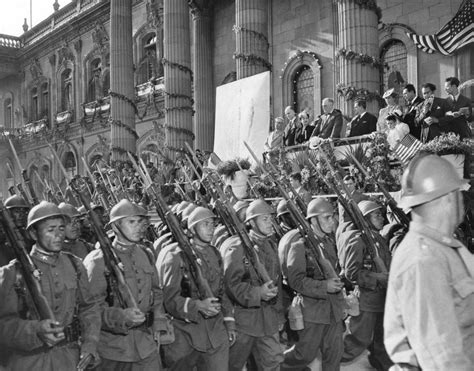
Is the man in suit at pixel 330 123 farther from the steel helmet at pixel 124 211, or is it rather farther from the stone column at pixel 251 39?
the steel helmet at pixel 124 211

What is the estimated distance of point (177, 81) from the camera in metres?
18.4

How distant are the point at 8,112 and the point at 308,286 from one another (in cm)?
3884

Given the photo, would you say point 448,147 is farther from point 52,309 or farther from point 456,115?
point 52,309

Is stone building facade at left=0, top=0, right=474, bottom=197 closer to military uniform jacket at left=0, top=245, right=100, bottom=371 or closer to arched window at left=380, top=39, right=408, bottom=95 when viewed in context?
arched window at left=380, top=39, right=408, bottom=95

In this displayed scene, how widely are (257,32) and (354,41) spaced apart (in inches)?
176

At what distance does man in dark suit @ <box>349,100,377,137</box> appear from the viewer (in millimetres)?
10492

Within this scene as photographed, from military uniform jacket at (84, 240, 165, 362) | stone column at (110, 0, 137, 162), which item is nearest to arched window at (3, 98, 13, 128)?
stone column at (110, 0, 137, 162)

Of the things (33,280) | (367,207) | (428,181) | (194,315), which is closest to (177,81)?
(367,207)

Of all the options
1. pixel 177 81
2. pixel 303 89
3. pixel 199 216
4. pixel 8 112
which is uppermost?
pixel 8 112

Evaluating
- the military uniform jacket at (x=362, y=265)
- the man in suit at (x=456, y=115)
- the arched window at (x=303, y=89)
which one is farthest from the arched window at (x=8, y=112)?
the military uniform jacket at (x=362, y=265)

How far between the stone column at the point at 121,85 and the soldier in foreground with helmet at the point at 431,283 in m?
18.8

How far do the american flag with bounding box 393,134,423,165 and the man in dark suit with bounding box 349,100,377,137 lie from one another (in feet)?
5.47

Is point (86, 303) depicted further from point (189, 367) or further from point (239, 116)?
point (239, 116)

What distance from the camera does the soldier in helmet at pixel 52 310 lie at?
12.1 ft
